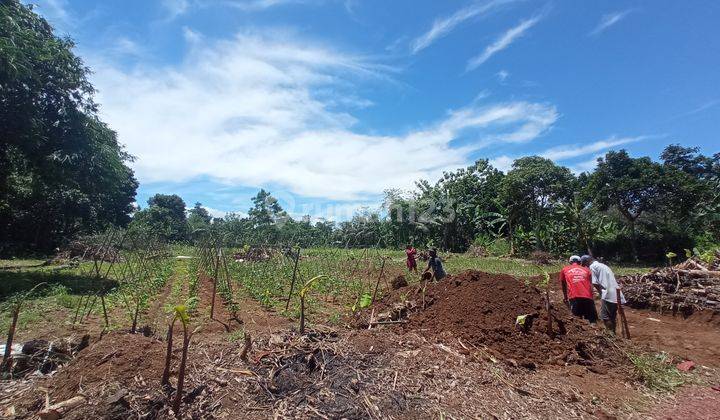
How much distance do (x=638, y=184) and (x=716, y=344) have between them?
14.2 meters

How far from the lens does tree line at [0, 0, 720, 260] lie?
10258 millimetres

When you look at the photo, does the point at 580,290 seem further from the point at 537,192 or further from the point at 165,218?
the point at 165,218

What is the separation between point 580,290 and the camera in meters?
6.39

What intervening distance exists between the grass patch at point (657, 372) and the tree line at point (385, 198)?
12.8 metres

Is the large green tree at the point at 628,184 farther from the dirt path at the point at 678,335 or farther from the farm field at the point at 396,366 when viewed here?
the farm field at the point at 396,366

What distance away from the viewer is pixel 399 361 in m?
4.38

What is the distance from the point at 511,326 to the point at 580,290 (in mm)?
1747

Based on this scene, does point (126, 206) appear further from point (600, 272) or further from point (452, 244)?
point (600, 272)

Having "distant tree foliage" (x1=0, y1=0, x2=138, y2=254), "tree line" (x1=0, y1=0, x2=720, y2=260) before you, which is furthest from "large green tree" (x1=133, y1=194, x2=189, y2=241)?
"distant tree foliage" (x1=0, y1=0, x2=138, y2=254)

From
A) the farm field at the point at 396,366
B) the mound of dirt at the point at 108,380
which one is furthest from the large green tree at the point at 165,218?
the mound of dirt at the point at 108,380

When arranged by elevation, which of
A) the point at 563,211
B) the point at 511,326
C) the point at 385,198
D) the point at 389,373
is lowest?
the point at 389,373

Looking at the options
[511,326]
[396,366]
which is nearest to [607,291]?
[511,326]

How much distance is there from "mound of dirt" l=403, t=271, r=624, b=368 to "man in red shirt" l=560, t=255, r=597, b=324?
0.64 metres

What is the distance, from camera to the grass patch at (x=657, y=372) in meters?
4.88
